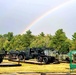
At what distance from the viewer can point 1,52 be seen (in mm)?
27156

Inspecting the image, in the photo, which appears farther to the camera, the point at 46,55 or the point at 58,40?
the point at 58,40

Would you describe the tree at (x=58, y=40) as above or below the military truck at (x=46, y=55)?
above

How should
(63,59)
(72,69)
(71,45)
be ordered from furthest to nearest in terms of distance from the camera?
(71,45) → (63,59) → (72,69)

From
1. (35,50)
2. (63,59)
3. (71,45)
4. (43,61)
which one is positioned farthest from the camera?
(71,45)

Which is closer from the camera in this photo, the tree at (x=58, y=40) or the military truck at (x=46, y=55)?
the military truck at (x=46, y=55)

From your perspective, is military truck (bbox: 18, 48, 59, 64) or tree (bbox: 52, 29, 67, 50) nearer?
military truck (bbox: 18, 48, 59, 64)

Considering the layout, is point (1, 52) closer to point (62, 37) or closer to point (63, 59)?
point (63, 59)

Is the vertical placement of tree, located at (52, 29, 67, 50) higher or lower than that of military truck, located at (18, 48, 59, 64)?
higher

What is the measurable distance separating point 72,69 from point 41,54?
13.6 meters

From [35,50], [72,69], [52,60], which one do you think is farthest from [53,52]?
[72,69]

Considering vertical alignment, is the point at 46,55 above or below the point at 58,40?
below

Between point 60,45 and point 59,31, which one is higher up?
point 59,31

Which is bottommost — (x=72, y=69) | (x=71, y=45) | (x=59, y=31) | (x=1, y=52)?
(x=72, y=69)

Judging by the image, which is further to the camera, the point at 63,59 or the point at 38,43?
the point at 38,43
